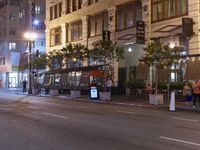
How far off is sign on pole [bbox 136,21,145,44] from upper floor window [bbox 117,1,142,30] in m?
2.58

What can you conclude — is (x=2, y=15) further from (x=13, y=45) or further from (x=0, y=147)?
(x=0, y=147)

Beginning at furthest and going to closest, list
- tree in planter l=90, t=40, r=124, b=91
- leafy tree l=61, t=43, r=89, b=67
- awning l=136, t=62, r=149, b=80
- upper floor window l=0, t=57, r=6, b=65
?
1. upper floor window l=0, t=57, r=6, b=65
2. leafy tree l=61, t=43, r=89, b=67
3. awning l=136, t=62, r=149, b=80
4. tree in planter l=90, t=40, r=124, b=91

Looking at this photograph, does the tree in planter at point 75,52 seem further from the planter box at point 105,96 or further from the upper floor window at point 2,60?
the upper floor window at point 2,60

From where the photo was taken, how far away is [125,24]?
145ft

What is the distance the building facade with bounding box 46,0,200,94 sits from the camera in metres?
36.2

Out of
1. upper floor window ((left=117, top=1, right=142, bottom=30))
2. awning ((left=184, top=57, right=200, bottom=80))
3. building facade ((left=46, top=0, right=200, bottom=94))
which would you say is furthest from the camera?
upper floor window ((left=117, top=1, right=142, bottom=30))

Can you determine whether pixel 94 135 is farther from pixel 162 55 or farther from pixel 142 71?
pixel 142 71

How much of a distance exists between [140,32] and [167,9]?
3.24 m

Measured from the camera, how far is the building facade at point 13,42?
80312 millimetres

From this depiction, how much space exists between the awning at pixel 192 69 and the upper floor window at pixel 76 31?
793 inches

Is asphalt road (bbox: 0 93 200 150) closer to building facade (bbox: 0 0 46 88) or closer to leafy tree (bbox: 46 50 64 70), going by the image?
leafy tree (bbox: 46 50 64 70)

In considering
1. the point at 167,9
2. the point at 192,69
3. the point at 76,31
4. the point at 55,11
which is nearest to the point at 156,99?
the point at 192,69

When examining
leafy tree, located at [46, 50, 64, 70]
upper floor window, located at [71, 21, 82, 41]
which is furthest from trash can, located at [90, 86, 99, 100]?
upper floor window, located at [71, 21, 82, 41]

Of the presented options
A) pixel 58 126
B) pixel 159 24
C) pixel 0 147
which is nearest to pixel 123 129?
pixel 58 126
